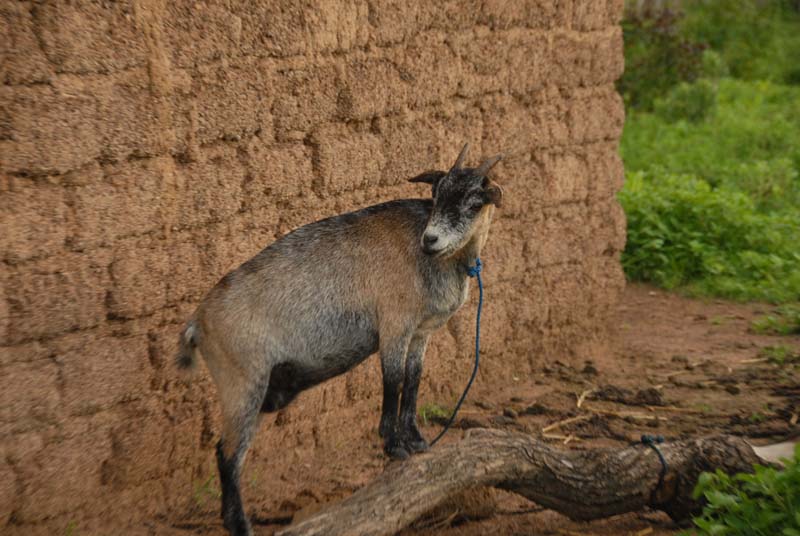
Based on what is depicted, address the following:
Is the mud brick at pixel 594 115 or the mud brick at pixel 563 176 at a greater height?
the mud brick at pixel 594 115

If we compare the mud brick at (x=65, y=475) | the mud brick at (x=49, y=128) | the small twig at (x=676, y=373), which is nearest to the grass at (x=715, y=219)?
the small twig at (x=676, y=373)

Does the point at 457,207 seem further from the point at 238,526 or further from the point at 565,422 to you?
the point at 565,422

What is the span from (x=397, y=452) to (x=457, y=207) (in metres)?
1.12

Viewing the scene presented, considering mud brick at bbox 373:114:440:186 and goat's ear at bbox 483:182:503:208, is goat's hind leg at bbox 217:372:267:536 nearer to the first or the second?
goat's ear at bbox 483:182:503:208

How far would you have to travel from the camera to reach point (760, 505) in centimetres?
415

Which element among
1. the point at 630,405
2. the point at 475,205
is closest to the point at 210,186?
the point at 475,205

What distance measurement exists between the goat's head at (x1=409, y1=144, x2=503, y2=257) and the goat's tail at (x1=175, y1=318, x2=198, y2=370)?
3.37 feet

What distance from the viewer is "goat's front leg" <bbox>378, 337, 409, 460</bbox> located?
4.44 metres

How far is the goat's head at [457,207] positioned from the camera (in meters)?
4.20

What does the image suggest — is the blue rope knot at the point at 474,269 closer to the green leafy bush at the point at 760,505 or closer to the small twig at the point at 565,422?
the green leafy bush at the point at 760,505

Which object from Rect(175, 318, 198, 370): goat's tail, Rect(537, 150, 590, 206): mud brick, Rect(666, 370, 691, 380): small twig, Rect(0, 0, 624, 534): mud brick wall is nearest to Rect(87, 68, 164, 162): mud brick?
Rect(0, 0, 624, 534): mud brick wall

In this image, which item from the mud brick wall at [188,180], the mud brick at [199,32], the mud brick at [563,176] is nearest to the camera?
the mud brick wall at [188,180]

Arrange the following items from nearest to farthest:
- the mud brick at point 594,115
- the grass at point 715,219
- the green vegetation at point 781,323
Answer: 1. the mud brick at point 594,115
2. the green vegetation at point 781,323
3. the grass at point 715,219

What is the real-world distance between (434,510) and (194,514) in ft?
3.74
